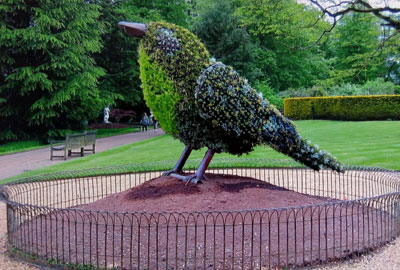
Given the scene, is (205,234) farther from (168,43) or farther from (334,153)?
(334,153)

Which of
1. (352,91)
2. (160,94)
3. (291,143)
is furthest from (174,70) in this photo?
(352,91)

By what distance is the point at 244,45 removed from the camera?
28.4 m

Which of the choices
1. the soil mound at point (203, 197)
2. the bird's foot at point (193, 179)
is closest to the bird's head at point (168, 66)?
the bird's foot at point (193, 179)

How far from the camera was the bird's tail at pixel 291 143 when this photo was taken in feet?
22.7

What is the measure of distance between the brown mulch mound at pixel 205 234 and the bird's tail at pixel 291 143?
67cm

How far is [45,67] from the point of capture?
24.6 meters

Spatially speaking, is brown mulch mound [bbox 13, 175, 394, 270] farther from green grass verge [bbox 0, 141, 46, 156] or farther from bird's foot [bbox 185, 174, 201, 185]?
green grass verge [bbox 0, 141, 46, 156]

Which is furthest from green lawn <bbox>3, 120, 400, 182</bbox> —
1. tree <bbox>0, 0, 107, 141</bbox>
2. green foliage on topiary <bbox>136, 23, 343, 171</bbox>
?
tree <bbox>0, 0, 107, 141</bbox>

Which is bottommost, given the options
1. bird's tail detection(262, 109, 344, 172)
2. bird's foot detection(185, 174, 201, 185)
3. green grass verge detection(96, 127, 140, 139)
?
green grass verge detection(96, 127, 140, 139)

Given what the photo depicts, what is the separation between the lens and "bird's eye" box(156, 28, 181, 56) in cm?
673

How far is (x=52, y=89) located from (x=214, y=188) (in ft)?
65.6

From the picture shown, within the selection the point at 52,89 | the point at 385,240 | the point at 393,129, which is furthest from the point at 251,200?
the point at 52,89

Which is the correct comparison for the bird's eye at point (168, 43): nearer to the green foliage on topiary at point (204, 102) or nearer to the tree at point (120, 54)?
the green foliage on topiary at point (204, 102)

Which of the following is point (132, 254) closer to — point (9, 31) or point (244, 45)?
point (9, 31)
